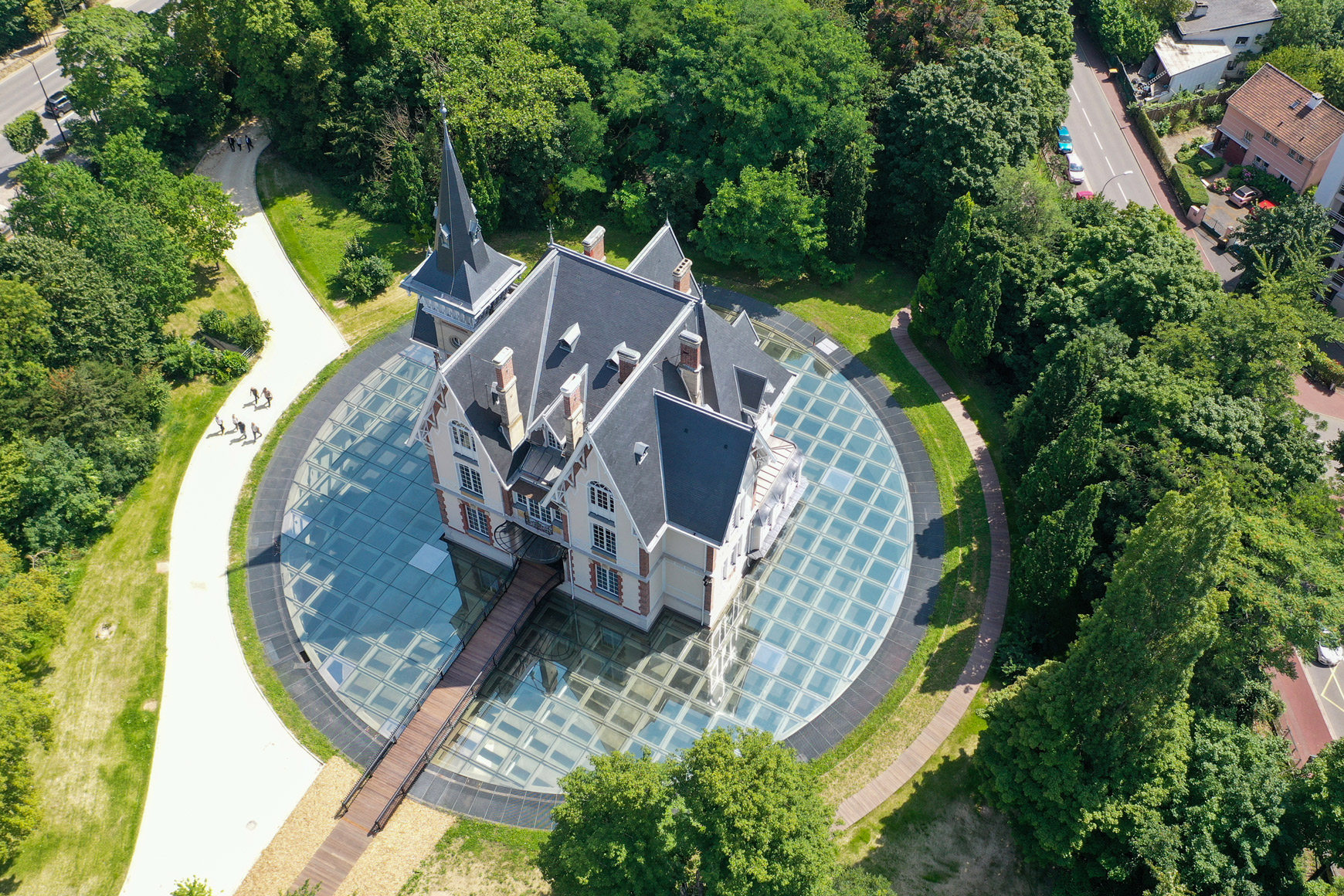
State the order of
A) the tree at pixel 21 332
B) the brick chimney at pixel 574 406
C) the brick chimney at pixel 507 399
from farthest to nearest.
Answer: the tree at pixel 21 332
the brick chimney at pixel 574 406
the brick chimney at pixel 507 399

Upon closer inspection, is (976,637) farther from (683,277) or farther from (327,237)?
(327,237)

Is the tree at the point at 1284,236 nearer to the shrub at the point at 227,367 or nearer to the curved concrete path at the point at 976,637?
the curved concrete path at the point at 976,637

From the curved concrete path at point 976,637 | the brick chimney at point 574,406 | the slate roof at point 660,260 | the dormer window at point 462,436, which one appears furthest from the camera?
the slate roof at point 660,260

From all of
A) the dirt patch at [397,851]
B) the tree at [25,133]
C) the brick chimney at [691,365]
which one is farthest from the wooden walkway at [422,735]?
the tree at [25,133]

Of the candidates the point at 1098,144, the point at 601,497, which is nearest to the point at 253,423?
the point at 601,497

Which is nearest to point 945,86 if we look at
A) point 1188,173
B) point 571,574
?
point 1188,173

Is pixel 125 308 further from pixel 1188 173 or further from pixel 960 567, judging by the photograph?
pixel 1188 173

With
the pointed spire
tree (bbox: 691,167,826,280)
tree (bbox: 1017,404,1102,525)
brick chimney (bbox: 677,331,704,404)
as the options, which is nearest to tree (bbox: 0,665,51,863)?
the pointed spire
